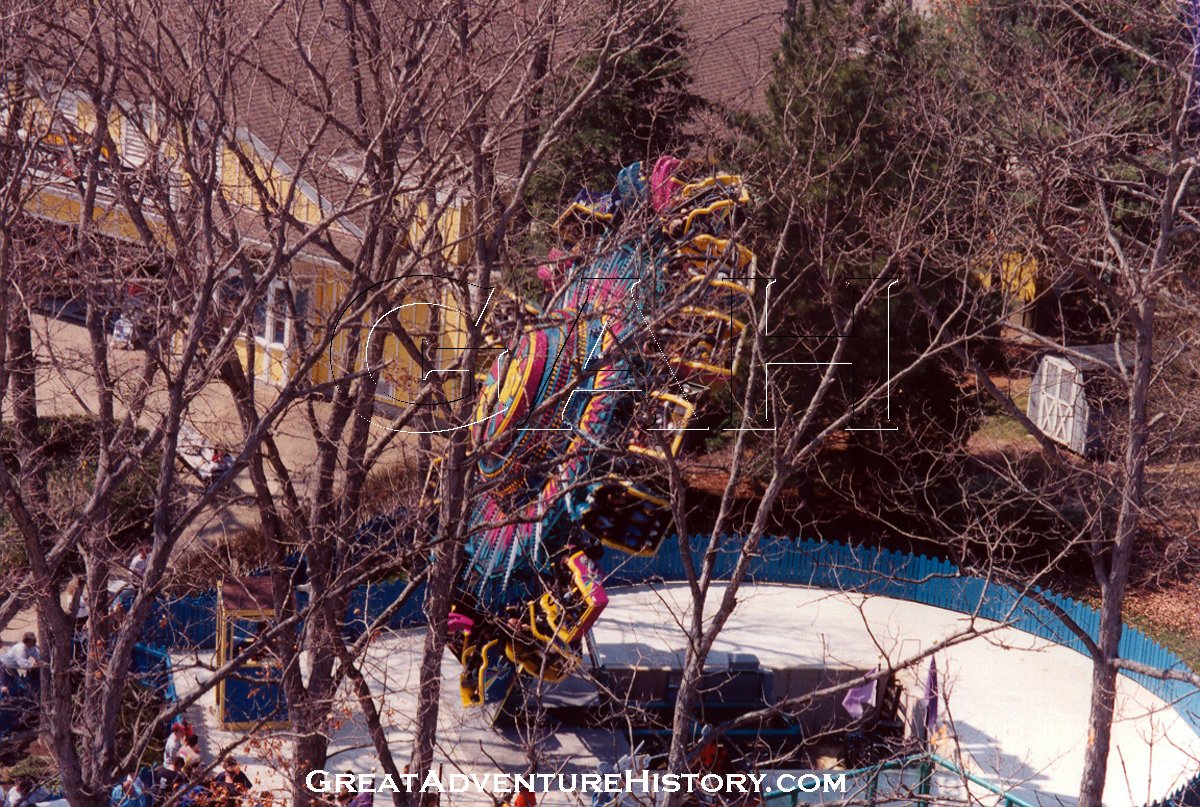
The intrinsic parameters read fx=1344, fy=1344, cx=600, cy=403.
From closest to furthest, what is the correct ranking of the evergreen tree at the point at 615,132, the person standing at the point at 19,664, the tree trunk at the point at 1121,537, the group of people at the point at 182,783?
the group of people at the point at 182,783
the tree trunk at the point at 1121,537
the person standing at the point at 19,664
the evergreen tree at the point at 615,132

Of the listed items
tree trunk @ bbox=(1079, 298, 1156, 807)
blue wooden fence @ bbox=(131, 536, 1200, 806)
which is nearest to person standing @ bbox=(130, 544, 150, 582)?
blue wooden fence @ bbox=(131, 536, 1200, 806)

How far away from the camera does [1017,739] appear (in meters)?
16.3

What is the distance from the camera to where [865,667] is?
17.4 metres

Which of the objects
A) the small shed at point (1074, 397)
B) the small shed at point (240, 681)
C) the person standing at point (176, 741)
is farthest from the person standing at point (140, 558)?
the small shed at point (1074, 397)

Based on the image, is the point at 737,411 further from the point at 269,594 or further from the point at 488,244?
the point at 488,244

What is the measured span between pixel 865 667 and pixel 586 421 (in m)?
6.37

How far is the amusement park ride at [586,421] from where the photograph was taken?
11633mm

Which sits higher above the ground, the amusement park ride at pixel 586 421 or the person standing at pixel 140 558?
the amusement park ride at pixel 586 421

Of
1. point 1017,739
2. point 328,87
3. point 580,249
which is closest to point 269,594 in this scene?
point 580,249

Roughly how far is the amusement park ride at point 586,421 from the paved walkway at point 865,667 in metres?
0.99

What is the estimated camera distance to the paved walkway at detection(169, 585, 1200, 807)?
48.6 ft

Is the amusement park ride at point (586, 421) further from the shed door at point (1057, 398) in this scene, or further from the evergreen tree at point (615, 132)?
the shed door at point (1057, 398)

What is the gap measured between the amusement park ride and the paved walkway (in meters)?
0.99

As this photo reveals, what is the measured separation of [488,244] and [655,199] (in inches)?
115
